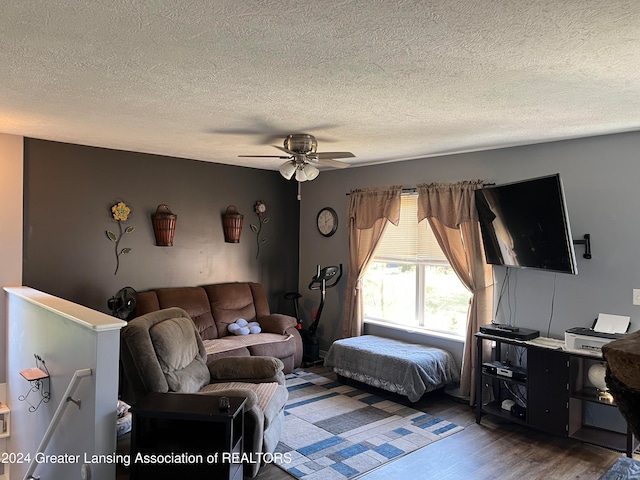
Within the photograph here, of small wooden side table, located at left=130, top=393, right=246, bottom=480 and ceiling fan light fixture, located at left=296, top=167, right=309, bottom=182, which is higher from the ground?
ceiling fan light fixture, located at left=296, top=167, right=309, bottom=182

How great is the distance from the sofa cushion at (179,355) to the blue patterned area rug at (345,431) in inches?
32.3

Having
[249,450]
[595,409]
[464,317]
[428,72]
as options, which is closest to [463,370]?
[464,317]

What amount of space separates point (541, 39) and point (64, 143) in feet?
13.9

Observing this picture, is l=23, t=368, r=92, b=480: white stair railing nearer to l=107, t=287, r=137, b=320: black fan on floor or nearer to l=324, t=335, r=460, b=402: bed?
l=107, t=287, r=137, b=320: black fan on floor

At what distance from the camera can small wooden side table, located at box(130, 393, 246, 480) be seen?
259 cm

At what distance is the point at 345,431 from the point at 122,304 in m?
2.47

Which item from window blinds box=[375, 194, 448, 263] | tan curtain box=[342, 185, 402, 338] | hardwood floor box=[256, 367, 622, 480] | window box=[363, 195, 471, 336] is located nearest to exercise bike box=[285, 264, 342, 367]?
tan curtain box=[342, 185, 402, 338]

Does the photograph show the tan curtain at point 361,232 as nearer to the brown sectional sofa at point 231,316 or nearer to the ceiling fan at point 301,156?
→ the brown sectional sofa at point 231,316

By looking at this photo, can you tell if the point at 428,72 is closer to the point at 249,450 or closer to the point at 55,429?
the point at 249,450

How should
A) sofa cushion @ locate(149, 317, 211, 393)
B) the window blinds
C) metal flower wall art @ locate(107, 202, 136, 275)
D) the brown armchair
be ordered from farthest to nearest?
the window blinds
metal flower wall art @ locate(107, 202, 136, 275)
sofa cushion @ locate(149, 317, 211, 393)
the brown armchair

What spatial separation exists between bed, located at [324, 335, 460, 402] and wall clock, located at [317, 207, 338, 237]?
1.53m

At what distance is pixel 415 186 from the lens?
5078 mm

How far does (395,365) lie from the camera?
4449mm

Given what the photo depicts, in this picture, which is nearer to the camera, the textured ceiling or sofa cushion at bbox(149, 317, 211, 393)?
the textured ceiling
